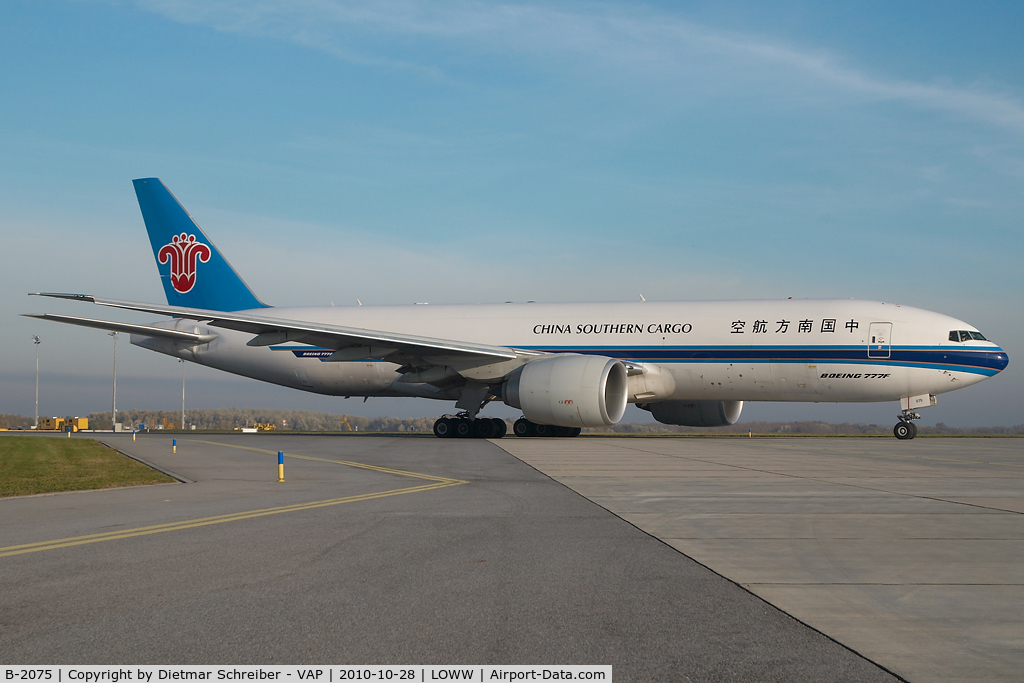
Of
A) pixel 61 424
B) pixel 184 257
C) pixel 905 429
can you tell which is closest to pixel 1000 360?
pixel 905 429

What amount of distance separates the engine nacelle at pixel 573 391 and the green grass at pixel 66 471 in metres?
10.2

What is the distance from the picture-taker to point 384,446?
22.3m

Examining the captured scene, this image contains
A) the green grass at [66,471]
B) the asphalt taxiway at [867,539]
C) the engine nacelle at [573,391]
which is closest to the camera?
the asphalt taxiway at [867,539]

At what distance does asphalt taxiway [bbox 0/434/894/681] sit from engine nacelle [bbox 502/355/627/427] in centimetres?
1161

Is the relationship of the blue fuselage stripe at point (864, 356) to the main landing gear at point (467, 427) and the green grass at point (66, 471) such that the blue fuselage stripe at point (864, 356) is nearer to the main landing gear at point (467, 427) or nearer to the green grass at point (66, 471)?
the main landing gear at point (467, 427)

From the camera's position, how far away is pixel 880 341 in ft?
76.0

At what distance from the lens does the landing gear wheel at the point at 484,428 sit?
87.2 ft

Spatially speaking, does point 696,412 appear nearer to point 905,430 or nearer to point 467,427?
point 905,430

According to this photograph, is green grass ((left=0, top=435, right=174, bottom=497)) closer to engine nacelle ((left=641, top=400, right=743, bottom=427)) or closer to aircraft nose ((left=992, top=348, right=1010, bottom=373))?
engine nacelle ((left=641, top=400, right=743, bottom=427))

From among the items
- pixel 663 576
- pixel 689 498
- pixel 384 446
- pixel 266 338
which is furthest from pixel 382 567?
pixel 266 338

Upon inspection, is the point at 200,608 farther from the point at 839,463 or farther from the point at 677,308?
the point at 677,308

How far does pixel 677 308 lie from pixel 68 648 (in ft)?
75.0

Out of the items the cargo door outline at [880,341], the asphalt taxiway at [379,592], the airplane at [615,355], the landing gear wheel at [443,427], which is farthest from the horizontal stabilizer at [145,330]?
the cargo door outline at [880,341]

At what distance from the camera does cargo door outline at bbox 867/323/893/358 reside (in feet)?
75.8
